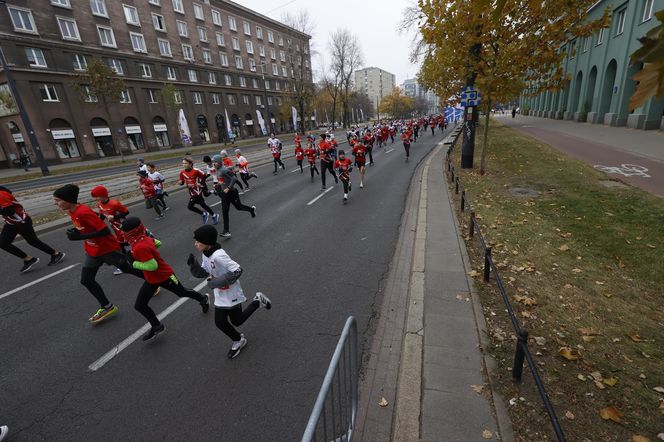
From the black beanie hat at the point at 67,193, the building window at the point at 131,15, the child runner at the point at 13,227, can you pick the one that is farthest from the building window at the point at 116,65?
the black beanie hat at the point at 67,193

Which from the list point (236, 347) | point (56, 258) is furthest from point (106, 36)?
point (236, 347)

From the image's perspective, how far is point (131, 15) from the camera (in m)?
37.8

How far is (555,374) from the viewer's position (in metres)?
3.43

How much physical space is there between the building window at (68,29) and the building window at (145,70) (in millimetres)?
6462

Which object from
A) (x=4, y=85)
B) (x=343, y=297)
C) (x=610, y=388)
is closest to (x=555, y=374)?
(x=610, y=388)

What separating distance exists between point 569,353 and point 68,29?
151ft

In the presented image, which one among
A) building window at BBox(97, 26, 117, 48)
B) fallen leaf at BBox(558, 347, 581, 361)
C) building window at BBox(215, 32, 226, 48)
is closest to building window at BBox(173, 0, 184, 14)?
building window at BBox(215, 32, 226, 48)

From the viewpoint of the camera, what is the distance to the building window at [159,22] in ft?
133

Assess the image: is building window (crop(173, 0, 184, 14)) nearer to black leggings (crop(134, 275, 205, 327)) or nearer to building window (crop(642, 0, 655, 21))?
building window (crop(642, 0, 655, 21))

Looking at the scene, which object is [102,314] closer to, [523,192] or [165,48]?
[523,192]

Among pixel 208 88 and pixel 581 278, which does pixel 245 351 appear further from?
pixel 208 88

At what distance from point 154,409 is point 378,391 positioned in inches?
97.7

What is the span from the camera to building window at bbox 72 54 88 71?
32.2 meters

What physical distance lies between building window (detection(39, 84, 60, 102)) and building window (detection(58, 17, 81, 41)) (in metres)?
5.35
